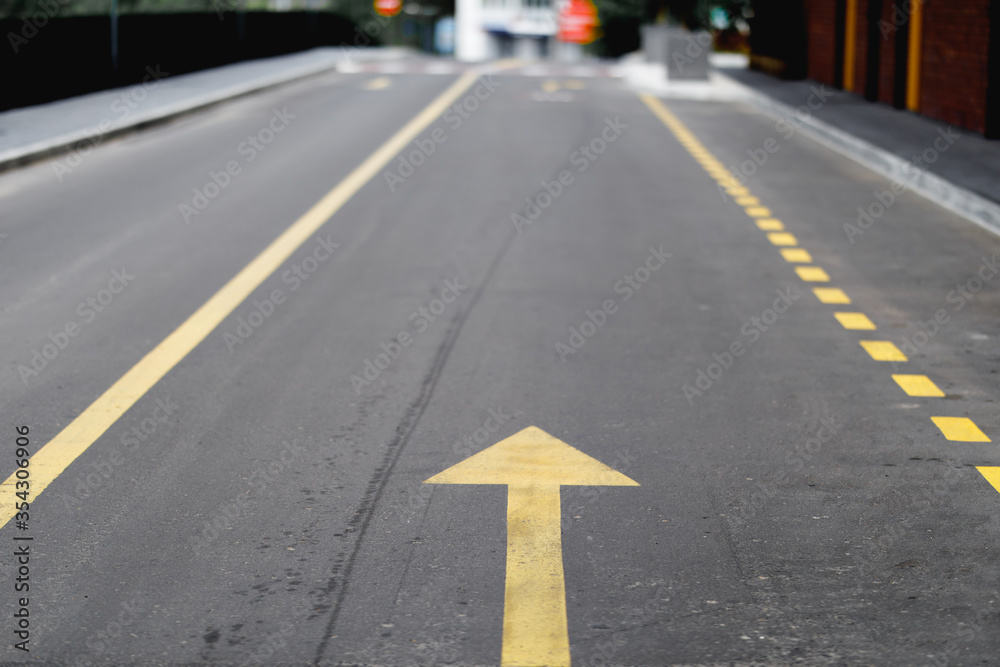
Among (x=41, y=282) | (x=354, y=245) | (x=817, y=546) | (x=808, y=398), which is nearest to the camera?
(x=817, y=546)

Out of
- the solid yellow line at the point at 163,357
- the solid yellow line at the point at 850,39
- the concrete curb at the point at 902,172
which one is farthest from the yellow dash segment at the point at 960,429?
the solid yellow line at the point at 850,39

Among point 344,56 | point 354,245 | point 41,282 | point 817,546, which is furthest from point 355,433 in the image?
point 344,56

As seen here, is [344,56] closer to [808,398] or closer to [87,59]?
[87,59]

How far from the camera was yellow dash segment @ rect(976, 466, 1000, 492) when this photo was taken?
5.60m

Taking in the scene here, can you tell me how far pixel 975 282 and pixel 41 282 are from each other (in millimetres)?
6706

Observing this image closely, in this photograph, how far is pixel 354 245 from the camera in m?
11.1

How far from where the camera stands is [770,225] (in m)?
12.3

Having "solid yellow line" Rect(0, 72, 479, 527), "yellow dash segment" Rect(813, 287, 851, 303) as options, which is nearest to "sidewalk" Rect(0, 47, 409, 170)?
"solid yellow line" Rect(0, 72, 479, 527)

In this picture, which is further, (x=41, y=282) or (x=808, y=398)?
(x=41, y=282)

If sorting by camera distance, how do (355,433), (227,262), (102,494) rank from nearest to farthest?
(102,494)
(355,433)
(227,262)

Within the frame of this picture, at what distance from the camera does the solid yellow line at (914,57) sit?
2133 cm

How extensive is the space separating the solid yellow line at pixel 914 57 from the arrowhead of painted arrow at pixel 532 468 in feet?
56.7

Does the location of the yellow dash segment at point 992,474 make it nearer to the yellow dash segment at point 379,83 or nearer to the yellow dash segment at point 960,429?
the yellow dash segment at point 960,429

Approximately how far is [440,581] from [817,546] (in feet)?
4.60
